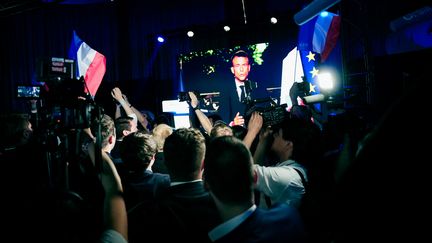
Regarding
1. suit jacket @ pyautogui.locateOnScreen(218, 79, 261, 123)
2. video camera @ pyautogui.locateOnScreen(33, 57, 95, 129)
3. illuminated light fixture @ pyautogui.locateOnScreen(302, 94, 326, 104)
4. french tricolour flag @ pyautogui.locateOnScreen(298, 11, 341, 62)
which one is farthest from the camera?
suit jacket @ pyautogui.locateOnScreen(218, 79, 261, 123)

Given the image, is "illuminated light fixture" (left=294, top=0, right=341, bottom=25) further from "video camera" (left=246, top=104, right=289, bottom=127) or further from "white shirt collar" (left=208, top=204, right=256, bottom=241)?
"white shirt collar" (left=208, top=204, right=256, bottom=241)

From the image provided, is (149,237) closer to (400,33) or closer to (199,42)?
(400,33)

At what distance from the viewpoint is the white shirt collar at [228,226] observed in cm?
122

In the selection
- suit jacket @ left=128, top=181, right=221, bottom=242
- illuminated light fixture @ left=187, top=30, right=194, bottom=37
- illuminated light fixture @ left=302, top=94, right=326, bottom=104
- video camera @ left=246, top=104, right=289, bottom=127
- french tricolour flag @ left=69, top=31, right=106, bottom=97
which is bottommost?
suit jacket @ left=128, top=181, right=221, bottom=242

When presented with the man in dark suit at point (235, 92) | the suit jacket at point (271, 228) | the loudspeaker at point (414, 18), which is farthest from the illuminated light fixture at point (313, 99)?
the man in dark suit at point (235, 92)

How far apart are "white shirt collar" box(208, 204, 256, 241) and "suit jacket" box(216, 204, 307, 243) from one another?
0.02 m

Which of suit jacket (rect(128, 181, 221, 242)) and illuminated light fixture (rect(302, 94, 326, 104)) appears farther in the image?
illuminated light fixture (rect(302, 94, 326, 104))

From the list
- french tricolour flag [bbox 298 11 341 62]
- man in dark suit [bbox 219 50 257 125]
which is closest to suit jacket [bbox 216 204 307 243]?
french tricolour flag [bbox 298 11 341 62]

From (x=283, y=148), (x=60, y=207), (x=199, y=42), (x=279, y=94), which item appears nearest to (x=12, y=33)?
(x=199, y=42)

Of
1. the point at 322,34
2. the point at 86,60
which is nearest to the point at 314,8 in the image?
the point at 322,34

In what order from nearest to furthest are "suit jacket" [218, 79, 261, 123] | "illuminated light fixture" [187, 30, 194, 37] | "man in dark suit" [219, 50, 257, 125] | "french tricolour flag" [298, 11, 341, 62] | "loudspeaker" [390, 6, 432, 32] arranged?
"loudspeaker" [390, 6, 432, 32] → "french tricolour flag" [298, 11, 341, 62] → "man in dark suit" [219, 50, 257, 125] → "suit jacket" [218, 79, 261, 123] → "illuminated light fixture" [187, 30, 194, 37]

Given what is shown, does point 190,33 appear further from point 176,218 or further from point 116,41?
point 176,218

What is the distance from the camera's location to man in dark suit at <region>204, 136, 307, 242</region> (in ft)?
4.00

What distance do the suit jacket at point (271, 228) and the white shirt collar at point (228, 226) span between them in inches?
0.6
